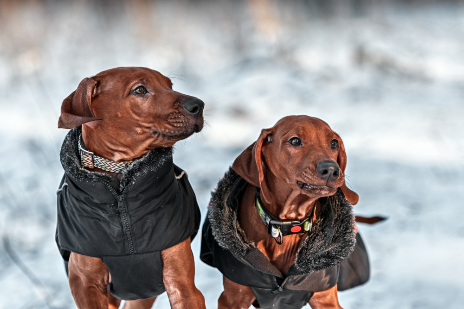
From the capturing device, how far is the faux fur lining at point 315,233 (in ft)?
9.18

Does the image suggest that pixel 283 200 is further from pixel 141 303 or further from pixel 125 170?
pixel 141 303

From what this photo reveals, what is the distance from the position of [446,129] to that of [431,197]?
1.53m

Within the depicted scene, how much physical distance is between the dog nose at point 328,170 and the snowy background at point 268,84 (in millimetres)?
2439

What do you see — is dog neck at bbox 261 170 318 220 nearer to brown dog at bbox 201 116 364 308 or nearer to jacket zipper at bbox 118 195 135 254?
brown dog at bbox 201 116 364 308

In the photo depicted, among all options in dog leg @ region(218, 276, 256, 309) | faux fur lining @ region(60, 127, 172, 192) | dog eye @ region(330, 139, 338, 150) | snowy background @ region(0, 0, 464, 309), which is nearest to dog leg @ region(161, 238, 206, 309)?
dog leg @ region(218, 276, 256, 309)

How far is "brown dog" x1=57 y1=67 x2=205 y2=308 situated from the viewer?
8.46 ft

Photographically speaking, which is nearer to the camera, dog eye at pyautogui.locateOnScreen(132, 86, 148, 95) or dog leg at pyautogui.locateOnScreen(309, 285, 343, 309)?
dog eye at pyautogui.locateOnScreen(132, 86, 148, 95)

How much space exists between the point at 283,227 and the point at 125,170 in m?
0.90

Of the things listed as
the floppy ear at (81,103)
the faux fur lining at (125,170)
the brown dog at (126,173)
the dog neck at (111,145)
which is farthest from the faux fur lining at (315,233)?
the floppy ear at (81,103)

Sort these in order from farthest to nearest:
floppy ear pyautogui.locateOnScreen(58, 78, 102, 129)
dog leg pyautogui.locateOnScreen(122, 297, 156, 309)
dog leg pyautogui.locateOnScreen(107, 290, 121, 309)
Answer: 1. dog leg pyautogui.locateOnScreen(122, 297, 156, 309)
2. dog leg pyautogui.locateOnScreen(107, 290, 121, 309)
3. floppy ear pyautogui.locateOnScreen(58, 78, 102, 129)

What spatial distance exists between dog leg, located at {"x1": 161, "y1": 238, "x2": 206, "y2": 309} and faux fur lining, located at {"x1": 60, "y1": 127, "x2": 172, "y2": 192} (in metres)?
0.43

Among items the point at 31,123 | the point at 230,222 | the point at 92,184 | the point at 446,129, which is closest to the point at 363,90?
the point at 446,129

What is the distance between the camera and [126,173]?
8.56 ft

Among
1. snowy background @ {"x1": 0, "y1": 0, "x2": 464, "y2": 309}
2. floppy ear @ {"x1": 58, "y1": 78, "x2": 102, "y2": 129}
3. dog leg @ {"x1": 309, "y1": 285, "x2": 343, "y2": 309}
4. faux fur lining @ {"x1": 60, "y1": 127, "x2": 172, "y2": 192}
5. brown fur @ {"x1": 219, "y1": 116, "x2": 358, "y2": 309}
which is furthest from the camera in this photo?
snowy background @ {"x1": 0, "y1": 0, "x2": 464, "y2": 309}
